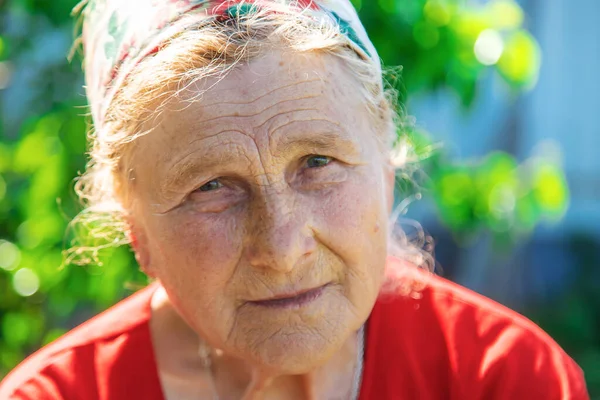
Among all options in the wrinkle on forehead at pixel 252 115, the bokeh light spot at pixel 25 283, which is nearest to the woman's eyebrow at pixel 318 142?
the wrinkle on forehead at pixel 252 115

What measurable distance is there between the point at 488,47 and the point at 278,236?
1.79 m

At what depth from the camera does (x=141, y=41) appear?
1924 mm

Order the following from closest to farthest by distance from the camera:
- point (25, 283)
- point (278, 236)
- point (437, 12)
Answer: point (278, 236)
point (437, 12)
point (25, 283)

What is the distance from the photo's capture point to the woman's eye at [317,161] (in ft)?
6.34

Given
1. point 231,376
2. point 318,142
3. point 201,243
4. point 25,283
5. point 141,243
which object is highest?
point 318,142

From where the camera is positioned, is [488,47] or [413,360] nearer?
[413,360]

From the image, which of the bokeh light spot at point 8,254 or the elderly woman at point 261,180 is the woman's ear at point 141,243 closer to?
the elderly woman at point 261,180

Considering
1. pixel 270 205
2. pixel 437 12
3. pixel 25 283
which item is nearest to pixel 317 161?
pixel 270 205

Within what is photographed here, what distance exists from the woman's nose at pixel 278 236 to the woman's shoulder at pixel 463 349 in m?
0.56

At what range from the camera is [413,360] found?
2.24 m

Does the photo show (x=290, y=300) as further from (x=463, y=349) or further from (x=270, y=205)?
(x=463, y=349)

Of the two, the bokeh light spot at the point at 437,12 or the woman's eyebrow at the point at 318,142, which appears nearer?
the woman's eyebrow at the point at 318,142

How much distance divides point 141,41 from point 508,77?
187 centimetres

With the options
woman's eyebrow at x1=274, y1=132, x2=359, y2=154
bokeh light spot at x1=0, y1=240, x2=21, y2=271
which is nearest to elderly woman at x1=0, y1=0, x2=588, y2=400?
woman's eyebrow at x1=274, y1=132, x2=359, y2=154
